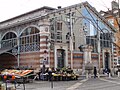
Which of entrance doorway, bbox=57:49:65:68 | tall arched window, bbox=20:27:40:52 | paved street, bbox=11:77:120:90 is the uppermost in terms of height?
tall arched window, bbox=20:27:40:52

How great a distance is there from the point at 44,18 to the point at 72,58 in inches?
281

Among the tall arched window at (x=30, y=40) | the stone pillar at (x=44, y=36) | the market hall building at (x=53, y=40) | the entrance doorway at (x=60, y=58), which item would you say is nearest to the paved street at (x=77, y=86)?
the market hall building at (x=53, y=40)

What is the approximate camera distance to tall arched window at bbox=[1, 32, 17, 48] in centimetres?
3981

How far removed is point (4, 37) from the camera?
138 feet

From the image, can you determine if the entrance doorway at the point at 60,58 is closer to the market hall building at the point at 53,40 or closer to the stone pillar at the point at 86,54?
the market hall building at the point at 53,40

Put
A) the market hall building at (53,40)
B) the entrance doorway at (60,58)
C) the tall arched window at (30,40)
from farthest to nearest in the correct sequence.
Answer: the entrance doorway at (60,58) < the tall arched window at (30,40) < the market hall building at (53,40)

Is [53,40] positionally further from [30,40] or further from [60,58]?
[30,40]

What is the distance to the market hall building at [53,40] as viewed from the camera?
34844 mm

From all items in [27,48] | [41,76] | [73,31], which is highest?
[73,31]

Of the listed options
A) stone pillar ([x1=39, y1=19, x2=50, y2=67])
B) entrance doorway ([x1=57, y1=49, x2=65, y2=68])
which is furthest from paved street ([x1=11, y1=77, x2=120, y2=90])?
entrance doorway ([x1=57, y1=49, x2=65, y2=68])

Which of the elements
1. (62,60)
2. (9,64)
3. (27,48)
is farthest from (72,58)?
(9,64)

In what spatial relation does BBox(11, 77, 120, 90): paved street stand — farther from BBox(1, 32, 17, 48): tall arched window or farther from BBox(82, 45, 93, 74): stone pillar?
BBox(1, 32, 17, 48): tall arched window

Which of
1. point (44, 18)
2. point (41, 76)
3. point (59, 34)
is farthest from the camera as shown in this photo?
point (59, 34)

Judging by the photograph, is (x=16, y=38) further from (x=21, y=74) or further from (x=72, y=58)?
(x=21, y=74)
